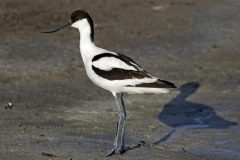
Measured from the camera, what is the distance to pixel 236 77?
14.4 metres

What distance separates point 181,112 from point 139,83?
2.99m

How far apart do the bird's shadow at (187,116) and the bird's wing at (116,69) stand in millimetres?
1522

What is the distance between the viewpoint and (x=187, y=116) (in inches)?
490

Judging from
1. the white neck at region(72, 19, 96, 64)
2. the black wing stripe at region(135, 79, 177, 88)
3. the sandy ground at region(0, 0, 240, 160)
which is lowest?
the sandy ground at region(0, 0, 240, 160)

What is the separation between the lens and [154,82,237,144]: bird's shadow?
39.1 feet

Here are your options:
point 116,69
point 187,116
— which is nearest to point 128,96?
point 187,116

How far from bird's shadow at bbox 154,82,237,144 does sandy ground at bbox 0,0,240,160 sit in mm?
16

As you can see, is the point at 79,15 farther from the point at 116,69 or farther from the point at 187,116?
the point at 187,116

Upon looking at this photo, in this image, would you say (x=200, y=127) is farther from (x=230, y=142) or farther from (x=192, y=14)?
(x=192, y=14)

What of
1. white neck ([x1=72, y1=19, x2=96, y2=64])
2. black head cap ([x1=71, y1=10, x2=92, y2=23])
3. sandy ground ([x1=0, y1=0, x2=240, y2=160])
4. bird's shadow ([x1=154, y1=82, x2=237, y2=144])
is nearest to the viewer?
white neck ([x1=72, y1=19, x2=96, y2=64])

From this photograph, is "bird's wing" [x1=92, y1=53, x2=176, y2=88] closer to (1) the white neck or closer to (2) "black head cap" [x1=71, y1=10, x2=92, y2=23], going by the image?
(1) the white neck

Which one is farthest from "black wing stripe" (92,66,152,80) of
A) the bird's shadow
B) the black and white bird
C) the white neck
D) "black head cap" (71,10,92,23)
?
the bird's shadow

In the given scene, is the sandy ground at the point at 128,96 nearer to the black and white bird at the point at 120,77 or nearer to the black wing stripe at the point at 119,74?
the black and white bird at the point at 120,77

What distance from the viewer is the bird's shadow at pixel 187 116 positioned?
1192 centimetres
